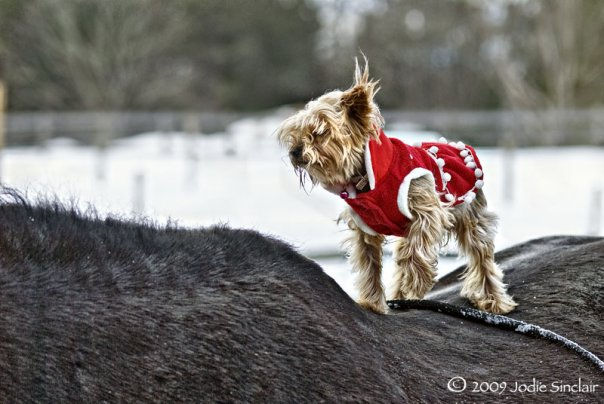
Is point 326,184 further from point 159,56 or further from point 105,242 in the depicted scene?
point 159,56

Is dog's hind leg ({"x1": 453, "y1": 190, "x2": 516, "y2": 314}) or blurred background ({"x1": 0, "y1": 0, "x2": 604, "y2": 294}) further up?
blurred background ({"x1": 0, "y1": 0, "x2": 604, "y2": 294})

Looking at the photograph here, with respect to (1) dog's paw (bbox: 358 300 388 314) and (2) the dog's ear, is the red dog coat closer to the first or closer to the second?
(2) the dog's ear

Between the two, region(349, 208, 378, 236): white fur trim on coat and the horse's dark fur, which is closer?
the horse's dark fur

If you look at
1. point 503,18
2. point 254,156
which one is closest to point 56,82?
point 254,156

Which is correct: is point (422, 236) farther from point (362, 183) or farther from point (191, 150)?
point (191, 150)

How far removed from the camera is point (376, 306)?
287cm

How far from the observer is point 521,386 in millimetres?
2477

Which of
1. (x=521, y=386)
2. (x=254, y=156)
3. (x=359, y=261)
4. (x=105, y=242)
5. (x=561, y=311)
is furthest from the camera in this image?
(x=254, y=156)

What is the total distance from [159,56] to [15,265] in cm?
3615

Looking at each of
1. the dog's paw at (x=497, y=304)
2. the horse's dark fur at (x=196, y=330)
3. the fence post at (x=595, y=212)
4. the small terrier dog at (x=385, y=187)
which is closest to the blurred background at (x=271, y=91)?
the fence post at (x=595, y=212)

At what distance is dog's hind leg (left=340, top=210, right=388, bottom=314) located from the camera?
3.04 metres

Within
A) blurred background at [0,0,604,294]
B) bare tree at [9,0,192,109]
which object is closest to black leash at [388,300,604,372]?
blurred background at [0,0,604,294]

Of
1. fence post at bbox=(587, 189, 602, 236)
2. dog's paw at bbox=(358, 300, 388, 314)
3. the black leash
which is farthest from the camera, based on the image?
fence post at bbox=(587, 189, 602, 236)

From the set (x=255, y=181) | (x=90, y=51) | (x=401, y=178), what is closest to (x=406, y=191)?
(x=401, y=178)
